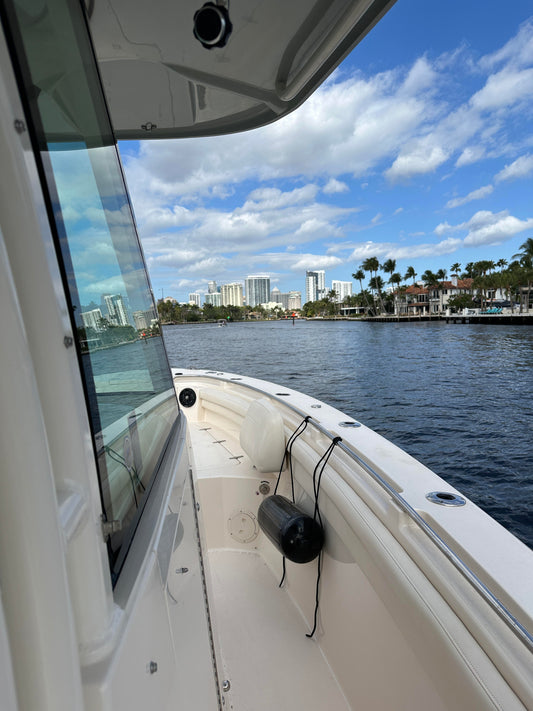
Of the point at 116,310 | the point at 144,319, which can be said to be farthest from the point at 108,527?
the point at 144,319

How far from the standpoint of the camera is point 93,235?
0.62 m

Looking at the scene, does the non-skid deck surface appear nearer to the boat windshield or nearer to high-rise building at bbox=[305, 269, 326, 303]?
the boat windshield

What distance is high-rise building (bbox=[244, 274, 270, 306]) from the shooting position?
407 ft

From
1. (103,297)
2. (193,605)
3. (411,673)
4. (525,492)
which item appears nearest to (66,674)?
(103,297)

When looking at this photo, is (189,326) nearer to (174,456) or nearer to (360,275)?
(360,275)

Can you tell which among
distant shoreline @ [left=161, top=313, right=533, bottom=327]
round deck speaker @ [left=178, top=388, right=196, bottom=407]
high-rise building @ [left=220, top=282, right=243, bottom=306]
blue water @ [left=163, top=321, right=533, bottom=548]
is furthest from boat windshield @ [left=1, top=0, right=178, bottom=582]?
high-rise building @ [left=220, top=282, right=243, bottom=306]

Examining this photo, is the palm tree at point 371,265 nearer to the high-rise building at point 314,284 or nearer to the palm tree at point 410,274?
the palm tree at point 410,274

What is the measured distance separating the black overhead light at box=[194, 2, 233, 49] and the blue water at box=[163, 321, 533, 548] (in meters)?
5.50

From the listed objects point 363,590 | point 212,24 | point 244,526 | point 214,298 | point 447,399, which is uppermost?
point 212,24

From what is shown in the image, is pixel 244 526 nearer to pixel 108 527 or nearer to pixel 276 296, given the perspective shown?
pixel 108 527

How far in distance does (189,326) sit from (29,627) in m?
70.8

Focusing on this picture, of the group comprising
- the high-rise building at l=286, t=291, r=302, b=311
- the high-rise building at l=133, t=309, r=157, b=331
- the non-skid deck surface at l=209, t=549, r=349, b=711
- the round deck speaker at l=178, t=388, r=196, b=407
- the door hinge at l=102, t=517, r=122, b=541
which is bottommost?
the high-rise building at l=286, t=291, r=302, b=311

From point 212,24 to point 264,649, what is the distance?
6.57 feet

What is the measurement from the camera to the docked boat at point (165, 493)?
323 millimetres
